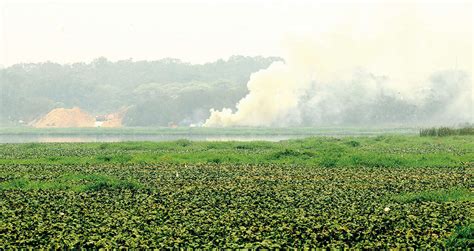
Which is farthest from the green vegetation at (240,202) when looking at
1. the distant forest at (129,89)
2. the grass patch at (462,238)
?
the distant forest at (129,89)

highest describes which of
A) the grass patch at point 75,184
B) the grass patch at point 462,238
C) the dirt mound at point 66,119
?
the dirt mound at point 66,119

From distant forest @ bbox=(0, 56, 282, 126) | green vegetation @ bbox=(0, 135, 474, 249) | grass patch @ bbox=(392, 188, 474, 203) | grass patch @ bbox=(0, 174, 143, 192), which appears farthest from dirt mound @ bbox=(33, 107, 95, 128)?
grass patch @ bbox=(392, 188, 474, 203)

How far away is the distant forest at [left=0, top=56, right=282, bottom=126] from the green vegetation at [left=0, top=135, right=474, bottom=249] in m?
91.5

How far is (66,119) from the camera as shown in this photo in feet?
398

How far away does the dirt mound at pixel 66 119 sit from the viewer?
4771 inches

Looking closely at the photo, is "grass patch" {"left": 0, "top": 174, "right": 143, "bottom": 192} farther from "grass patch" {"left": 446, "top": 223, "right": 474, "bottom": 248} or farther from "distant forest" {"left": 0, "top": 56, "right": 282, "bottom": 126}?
"distant forest" {"left": 0, "top": 56, "right": 282, "bottom": 126}

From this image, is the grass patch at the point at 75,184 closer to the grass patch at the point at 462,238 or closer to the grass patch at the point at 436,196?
the grass patch at the point at 436,196

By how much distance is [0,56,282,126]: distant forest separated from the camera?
123m

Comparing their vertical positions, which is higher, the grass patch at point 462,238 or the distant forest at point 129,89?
the distant forest at point 129,89

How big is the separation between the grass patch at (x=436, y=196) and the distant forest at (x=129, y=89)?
10103 cm

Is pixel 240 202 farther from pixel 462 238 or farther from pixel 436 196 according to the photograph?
pixel 462 238

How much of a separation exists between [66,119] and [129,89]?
118 ft

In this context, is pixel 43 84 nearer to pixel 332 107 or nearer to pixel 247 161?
pixel 332 107

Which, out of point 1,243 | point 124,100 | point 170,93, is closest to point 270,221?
point 1,243
